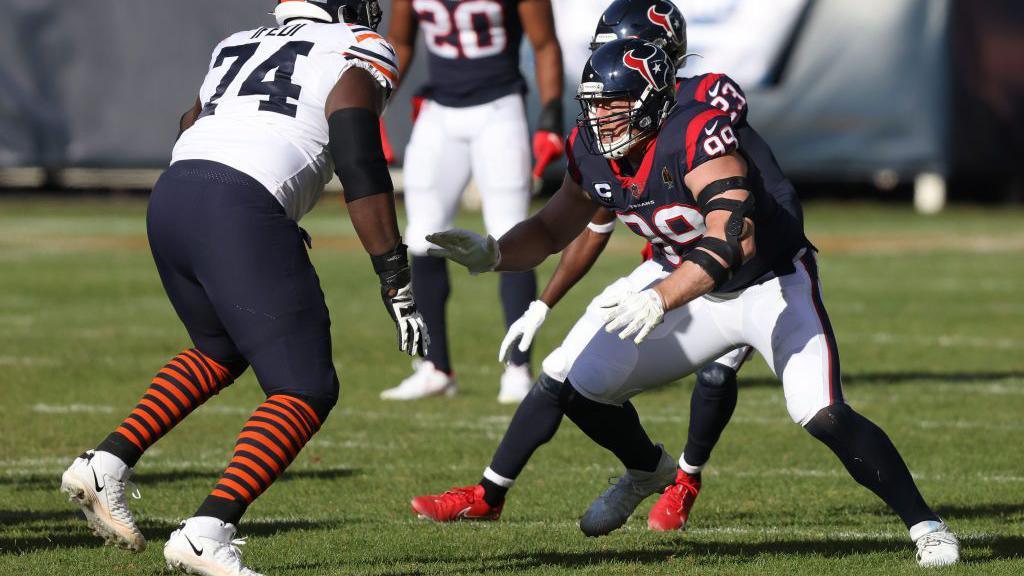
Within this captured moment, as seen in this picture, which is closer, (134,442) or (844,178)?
(134,442)

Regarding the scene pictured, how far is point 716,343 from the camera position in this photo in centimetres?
472

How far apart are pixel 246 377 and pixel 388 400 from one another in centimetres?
117

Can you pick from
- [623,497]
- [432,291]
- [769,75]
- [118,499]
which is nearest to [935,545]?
[623,497]

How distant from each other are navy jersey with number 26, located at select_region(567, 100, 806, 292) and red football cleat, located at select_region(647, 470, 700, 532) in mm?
788

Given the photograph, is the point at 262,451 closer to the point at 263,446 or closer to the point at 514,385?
the point at 263,446

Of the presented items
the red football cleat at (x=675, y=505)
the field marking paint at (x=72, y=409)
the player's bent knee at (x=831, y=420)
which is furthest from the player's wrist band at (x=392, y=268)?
the field marking paint at (x=72, y=409)

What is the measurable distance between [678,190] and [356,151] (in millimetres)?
953

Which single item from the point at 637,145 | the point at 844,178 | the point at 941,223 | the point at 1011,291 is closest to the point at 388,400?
the point at 637,145

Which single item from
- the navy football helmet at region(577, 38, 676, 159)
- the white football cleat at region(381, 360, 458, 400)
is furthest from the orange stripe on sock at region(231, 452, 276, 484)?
the white football cleat at region(381, 360, 458, 400)

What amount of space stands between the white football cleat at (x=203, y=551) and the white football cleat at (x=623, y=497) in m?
1.28

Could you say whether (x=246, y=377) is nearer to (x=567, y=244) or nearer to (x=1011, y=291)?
(x=567, y=244)

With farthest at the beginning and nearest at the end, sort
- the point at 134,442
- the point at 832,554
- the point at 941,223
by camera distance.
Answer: the point at 941,223, the point at 832,554, the point at 134,442

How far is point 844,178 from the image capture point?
897 inches

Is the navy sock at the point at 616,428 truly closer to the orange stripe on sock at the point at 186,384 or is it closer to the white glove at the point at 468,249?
the white glove at the point at 468,249
